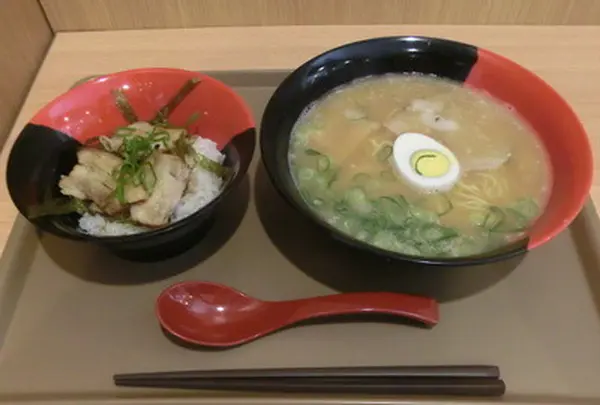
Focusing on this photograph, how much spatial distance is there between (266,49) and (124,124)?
1.49 ft

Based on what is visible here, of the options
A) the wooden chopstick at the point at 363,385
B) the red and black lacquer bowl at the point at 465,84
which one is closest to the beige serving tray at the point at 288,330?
the wooden chopstick at the point at 363,385

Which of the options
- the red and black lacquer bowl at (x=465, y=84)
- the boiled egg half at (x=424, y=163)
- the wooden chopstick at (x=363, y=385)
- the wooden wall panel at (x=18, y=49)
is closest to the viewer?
the wooden chopstick at (x=363, y=385)

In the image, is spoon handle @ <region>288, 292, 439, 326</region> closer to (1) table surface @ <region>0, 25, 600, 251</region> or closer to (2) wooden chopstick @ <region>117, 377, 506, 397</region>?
(2) wooden chopstick @ <region>117, 377, 506, 397</region>

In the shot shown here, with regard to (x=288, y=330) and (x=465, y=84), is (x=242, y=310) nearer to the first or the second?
(x=288, y=330)

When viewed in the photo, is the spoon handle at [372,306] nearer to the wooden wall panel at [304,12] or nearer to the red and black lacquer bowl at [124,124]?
the red and black lacquer bowl at [124,124]

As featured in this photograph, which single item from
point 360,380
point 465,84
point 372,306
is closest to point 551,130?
point 465,84

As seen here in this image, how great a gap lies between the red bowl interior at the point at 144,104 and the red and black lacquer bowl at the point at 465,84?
0.35ft

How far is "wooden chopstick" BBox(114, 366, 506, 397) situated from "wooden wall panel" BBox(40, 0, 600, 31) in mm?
951

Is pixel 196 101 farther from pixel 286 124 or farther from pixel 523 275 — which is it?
pixel 523 275

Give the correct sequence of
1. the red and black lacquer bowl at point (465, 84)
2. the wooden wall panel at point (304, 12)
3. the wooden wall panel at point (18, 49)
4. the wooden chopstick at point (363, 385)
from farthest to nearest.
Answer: the wooden wall panel at point (304, 12) < the wooden wall panel at point (18, 49) < the red and black lacquer bowl at point (465, 84) < the wooden chopstick at point (363, 385)

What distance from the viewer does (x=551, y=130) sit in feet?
3.78

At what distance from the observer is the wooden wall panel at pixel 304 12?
1531mm

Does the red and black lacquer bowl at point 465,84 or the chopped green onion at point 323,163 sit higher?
the red and black lacquer bowl at point 465,84

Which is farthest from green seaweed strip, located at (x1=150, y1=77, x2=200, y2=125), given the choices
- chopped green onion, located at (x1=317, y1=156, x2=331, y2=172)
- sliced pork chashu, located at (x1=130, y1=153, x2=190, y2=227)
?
chopped green onion, located at (x1=317, y1=156, x2=331, y2=172)
